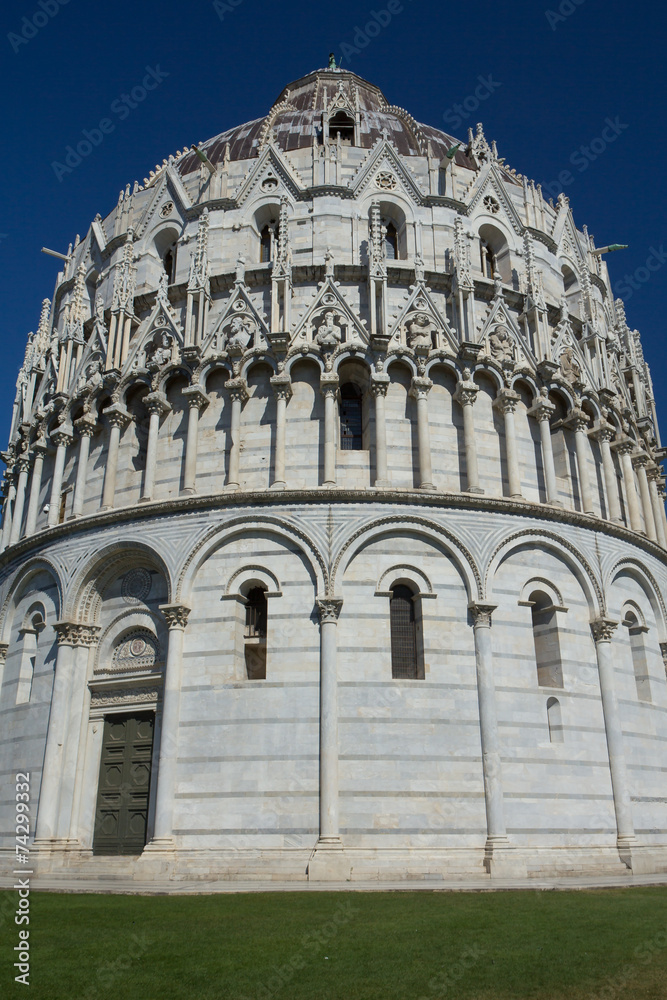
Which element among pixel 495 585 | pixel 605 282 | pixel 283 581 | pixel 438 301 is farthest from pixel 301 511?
pixel 605 282

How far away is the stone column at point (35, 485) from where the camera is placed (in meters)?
27.1

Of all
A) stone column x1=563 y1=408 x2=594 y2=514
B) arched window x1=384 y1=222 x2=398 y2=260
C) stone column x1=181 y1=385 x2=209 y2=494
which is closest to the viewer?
stone column x1=181 y1=385 x2=209 y2=494

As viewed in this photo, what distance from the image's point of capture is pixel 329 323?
2448 cm

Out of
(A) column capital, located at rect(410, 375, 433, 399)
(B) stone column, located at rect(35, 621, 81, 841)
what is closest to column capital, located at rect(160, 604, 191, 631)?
(B) stone column, located at rect(35, 621, 81, 841)

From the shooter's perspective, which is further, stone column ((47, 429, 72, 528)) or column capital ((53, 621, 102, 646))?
stone column ((47, 429, 72, 528))

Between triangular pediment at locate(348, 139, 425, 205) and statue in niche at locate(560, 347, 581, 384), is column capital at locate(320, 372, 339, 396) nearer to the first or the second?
A: statue in niche at locate(560, 347, 581, 384)

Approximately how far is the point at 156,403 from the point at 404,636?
10101 mm

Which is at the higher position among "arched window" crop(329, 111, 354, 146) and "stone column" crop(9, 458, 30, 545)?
"arched window" crop(329, 111, 354, 146)

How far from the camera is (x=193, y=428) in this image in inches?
949

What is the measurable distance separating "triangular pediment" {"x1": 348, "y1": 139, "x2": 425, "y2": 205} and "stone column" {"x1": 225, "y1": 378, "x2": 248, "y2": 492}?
340 inches

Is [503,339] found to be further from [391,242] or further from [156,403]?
[156,403]

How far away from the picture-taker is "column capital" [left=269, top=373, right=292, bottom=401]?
23.7 m

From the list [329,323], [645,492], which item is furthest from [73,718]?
[645,492]

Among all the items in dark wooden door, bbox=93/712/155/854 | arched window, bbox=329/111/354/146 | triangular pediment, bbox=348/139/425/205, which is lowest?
dark wooden door, bbox=93/712/155/854
